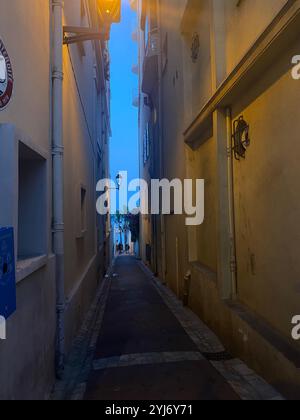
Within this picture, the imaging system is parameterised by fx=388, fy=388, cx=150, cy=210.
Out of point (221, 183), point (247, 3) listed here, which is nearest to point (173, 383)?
point (221, 183)

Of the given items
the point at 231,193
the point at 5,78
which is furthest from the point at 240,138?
the point at 5,78

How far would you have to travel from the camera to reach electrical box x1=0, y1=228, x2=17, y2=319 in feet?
7.73

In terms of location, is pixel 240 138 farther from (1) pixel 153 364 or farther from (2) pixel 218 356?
(1) pixel 153 364

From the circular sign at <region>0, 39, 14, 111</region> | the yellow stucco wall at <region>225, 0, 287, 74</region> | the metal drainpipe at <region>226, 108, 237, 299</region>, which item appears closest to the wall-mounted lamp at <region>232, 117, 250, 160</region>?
the metal drainpipe at <region>226, 108, 237, 299</region>

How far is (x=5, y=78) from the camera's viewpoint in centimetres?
283

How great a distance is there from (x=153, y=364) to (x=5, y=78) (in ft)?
12.2

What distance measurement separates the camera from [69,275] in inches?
245

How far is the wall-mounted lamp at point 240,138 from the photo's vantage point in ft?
16.9

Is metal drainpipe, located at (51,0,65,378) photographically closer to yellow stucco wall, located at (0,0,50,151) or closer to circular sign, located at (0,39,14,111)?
yellow stucco wall, located at (0,0,50,151)

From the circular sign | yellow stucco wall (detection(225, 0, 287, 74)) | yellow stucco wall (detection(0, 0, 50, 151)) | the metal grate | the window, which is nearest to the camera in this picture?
the circular sign

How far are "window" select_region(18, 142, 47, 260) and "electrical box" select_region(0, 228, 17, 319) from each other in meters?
1.68

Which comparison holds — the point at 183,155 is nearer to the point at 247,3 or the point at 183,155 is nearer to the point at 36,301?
the point at 247,3

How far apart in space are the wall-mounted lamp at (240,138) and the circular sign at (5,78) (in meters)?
3.17
